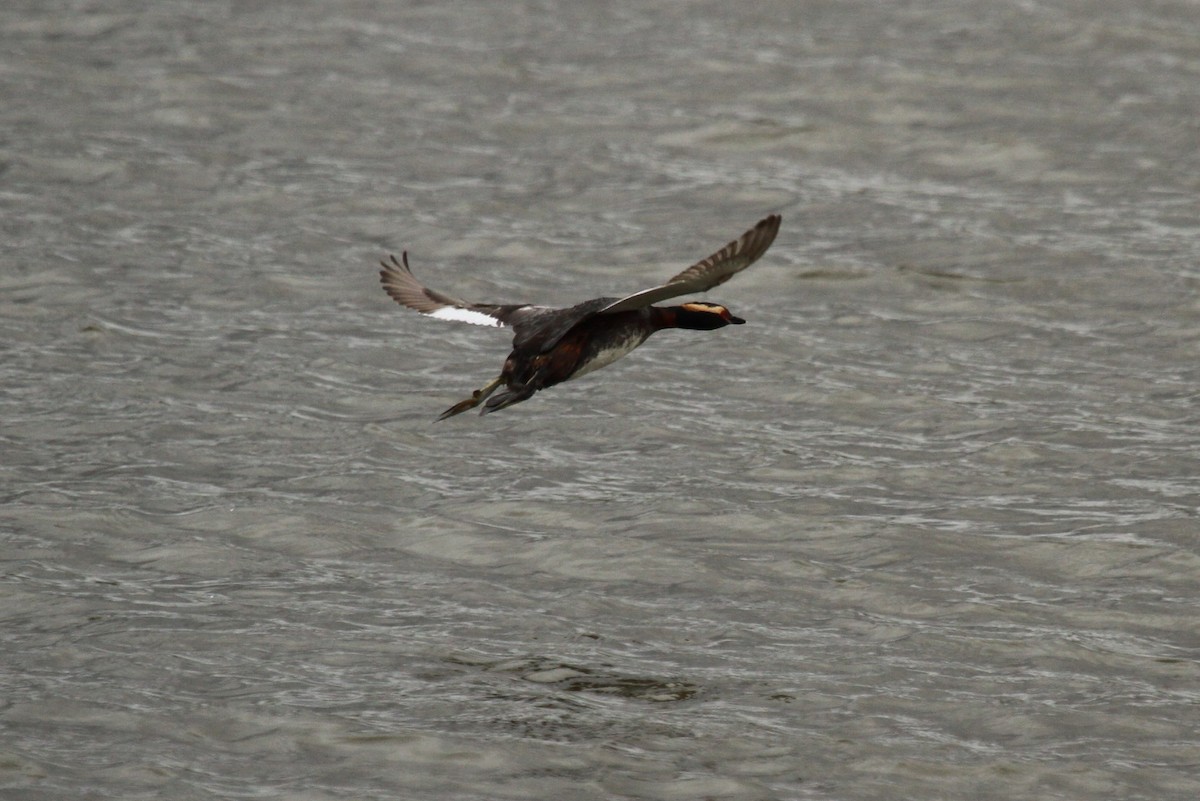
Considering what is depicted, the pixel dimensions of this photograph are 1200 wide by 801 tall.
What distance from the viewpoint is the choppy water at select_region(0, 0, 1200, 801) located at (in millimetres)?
9141

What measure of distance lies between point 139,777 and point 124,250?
28.7ft

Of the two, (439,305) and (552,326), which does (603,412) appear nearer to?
(439,305)

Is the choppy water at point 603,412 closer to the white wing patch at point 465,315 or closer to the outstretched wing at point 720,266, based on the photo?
the white wing patch at point 465,315

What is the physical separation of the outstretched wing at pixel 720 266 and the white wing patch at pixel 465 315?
1619 mm

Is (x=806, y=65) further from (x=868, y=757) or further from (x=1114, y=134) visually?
(x=868, y=757)

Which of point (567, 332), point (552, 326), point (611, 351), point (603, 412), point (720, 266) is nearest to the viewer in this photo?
point (720, 266)

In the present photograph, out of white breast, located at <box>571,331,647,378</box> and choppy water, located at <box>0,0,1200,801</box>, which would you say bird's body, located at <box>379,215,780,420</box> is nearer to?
white breast, located at <box>571,331,647,378</box>

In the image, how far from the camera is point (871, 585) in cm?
1083

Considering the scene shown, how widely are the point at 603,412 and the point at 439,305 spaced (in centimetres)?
307

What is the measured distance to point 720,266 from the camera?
8852mm

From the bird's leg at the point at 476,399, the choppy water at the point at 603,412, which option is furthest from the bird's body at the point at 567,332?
the choppy water at the point at 603,412

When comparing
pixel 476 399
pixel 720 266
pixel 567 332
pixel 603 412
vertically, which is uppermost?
pixel 720 266

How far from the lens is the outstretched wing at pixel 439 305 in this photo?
10773mm

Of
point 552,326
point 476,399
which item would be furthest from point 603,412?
point 476,399
